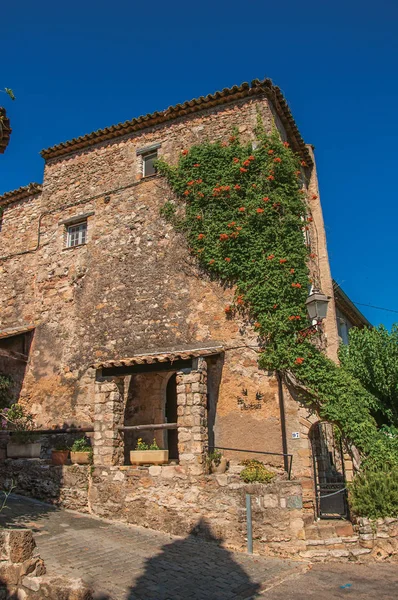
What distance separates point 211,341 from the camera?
11.6 meters

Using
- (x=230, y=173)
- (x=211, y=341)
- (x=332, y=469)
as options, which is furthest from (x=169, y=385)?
(x=230, y=173)

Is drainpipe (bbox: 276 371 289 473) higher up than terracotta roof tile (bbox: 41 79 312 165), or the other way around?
terracotta roof tile (bbox: 41 79 312 165)

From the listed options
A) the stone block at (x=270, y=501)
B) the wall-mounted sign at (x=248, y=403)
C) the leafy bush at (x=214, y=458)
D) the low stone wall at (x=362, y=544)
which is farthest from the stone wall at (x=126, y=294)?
the low stone wall at (x=362, y=544)

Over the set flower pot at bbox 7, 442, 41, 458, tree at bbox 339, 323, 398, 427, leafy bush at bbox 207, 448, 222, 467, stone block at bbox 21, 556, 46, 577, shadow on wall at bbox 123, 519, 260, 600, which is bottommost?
shadow on wall at bbox 123, 519, 260, 600

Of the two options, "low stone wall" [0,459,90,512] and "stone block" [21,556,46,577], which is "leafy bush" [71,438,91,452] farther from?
"stone block" [21,556,46,577]

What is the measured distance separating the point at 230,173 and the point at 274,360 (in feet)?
16.8

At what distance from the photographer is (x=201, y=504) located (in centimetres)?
912

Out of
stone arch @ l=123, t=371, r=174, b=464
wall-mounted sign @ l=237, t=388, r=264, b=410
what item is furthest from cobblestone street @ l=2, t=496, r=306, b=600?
Answer: wall-mounted sign @ l=237, t=388, r=264, b=410

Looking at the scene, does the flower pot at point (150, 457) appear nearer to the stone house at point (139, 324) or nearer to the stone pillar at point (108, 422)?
the stone house at point (139, 324)

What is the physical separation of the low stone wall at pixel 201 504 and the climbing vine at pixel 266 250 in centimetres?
224

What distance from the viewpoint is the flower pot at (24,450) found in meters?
11.4

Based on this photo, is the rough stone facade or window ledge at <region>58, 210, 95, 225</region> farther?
window ledge at <region>58, 210, 95, 225</region>

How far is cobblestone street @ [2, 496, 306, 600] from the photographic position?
6574mm

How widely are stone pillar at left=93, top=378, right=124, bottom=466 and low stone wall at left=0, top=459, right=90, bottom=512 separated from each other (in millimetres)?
541
